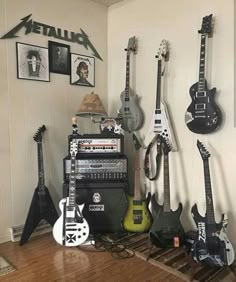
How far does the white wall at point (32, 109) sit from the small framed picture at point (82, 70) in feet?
0.17

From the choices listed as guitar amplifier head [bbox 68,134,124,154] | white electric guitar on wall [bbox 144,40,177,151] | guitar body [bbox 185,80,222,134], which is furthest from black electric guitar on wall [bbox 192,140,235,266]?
guitar amplifier head [bbox 68,134,124,154]

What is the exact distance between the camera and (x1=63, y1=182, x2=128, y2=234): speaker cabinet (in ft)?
7.68

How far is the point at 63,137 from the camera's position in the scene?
269 cm

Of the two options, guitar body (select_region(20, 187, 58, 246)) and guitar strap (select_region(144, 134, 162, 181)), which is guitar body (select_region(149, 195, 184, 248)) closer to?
guitar strap (select_region(144, 134, 162, 181))

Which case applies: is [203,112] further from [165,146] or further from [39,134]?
[39,134]

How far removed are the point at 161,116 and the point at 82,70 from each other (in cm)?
99

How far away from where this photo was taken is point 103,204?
7.75ft

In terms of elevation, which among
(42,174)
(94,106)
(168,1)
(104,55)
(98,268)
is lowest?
(98,268)

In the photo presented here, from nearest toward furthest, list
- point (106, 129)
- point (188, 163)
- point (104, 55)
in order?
point (188, 163) → point (106, 129) → point (104, 55)

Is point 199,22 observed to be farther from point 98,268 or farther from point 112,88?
point 98,268

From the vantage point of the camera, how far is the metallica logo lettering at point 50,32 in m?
2.32

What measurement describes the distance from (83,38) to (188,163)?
5.41 ft

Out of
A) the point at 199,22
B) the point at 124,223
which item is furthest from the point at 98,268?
the point at 199,22

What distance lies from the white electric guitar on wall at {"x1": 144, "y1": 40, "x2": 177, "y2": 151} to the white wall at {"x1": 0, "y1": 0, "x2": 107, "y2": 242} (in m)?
0.80
